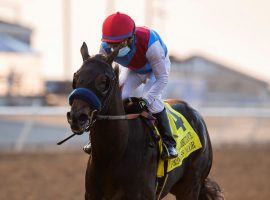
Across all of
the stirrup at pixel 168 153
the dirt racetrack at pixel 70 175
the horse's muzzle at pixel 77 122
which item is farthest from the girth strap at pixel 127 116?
the dirt racetrack at pixel 70 175

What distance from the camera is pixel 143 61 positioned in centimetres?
528

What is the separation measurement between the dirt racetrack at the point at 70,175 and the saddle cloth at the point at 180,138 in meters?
3.15

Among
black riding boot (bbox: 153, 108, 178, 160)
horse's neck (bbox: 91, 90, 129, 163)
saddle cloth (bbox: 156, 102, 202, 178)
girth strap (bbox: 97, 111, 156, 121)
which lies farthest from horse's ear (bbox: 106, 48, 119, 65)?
saddle cloth (bbox: 156, 102, 202, 178)

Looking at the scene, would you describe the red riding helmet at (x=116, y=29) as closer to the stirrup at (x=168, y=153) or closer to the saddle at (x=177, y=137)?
the saddle at (x=177, y=137)

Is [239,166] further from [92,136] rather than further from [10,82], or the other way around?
[10,82]

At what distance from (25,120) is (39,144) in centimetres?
59

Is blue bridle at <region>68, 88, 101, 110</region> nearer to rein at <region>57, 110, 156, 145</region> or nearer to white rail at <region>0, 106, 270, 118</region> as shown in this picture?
rein at <region>57, 110, 156, 145</region>

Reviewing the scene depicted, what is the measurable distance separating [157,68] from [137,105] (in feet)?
1.05

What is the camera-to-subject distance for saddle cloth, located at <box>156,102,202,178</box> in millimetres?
5430

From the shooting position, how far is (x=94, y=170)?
4.81 m

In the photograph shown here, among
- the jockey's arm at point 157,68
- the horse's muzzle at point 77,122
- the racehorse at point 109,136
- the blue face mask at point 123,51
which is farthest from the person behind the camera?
the jockey's arm at point 157,68

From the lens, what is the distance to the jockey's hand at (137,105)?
5.15 metres

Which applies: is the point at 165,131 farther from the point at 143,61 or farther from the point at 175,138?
the point at 143,61

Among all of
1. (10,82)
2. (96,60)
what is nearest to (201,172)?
(96,60)
